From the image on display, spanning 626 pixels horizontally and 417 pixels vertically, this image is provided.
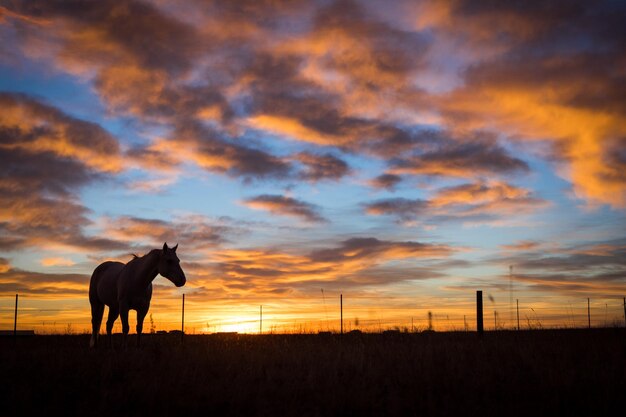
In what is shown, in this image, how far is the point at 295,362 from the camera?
11344mm

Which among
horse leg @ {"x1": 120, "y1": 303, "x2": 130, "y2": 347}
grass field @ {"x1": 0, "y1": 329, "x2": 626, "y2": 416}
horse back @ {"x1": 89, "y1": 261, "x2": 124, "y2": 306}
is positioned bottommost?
grass field @ {"x1": 0, "y1": 329, "x2": 626, "y2": 416}

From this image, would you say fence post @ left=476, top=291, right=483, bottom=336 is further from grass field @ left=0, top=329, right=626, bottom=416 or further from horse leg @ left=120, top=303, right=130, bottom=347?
horse leg @ left=120, top=303, right=130, bottom=347

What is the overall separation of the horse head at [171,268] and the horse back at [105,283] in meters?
2.69

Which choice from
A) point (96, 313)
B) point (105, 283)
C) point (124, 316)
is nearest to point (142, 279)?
point (124, 316)

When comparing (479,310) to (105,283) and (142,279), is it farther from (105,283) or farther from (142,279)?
(105,283)

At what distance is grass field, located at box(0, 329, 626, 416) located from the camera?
7590 mm

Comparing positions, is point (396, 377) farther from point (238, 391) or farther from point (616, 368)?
point (616, 368)

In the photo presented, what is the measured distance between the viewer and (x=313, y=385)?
350 inches

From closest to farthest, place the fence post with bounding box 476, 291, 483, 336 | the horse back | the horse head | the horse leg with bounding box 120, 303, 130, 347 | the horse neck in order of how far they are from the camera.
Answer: the horse leg with bounding box 120, 303, 130, 347 < the horse head < the horse neck < the horse back < the fence post with bounding box 476, 291, 483, 336

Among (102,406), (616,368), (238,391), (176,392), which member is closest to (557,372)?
(616,368)

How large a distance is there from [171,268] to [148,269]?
810 millimetres

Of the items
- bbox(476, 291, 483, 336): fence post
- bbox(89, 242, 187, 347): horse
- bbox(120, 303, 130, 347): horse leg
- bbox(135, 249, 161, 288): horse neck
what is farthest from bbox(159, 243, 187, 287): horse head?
bbox(476, 291, 483, 336): fence post

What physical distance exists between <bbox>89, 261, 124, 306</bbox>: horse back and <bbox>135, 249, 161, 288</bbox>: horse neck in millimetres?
1908

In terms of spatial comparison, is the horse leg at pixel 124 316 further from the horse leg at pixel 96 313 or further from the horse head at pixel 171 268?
the horse leg at pixel 96 313
